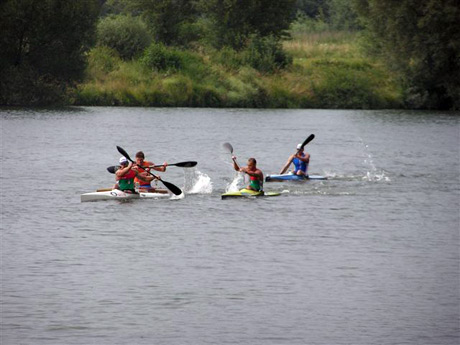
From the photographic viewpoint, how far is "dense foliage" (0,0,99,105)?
65562 mm

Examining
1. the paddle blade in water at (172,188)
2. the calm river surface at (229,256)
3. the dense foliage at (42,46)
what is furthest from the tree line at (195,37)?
the paddle blade in water at (172,188)

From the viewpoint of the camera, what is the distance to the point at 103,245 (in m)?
22.0

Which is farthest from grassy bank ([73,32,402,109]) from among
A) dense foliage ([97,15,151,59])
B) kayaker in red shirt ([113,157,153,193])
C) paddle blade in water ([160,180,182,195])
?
kayaker in red shirt ([113,157,153,193])

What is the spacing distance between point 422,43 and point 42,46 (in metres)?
24.9

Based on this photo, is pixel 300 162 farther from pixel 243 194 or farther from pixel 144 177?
pixel 144 177

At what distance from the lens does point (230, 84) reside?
70.6 metres

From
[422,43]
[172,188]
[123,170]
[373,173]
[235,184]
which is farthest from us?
[422,43]

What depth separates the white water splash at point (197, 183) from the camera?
30.8 meters

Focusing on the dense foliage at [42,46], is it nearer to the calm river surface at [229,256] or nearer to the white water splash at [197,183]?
the calm river surface at [229,256]

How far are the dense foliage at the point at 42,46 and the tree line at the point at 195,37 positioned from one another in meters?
0.06

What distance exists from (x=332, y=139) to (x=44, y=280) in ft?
115

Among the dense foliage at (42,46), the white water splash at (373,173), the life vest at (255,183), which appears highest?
the dense foliage at (42,46)

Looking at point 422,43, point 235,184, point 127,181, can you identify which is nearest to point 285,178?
point 235,184

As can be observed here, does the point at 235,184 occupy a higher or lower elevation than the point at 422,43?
lower
